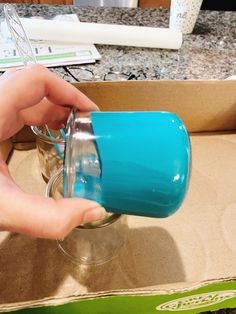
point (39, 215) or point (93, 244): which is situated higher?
point (39, 215)

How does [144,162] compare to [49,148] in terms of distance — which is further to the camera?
[49,148]

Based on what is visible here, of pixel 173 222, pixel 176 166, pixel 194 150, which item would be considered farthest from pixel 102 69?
pixel 176 166

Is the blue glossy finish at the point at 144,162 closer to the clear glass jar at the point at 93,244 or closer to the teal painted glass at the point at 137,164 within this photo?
the teal painted glass at the point at 137,164

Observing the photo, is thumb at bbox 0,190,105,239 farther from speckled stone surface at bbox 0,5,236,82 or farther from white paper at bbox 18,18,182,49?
white paper at bbox 18,18,182,49

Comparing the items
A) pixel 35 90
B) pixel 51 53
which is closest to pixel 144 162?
pixel 35 90

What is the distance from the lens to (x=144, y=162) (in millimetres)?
319

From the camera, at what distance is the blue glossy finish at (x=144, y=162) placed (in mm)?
320

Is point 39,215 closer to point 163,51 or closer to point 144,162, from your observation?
point 144,162

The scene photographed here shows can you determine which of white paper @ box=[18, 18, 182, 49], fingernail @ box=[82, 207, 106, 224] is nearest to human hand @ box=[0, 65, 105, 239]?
fingernail @ box=[82, 207, 106, 224]

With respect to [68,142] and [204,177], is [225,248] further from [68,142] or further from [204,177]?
[68,142]

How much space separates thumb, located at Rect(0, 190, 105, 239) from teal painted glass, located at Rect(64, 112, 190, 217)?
3 centimetres

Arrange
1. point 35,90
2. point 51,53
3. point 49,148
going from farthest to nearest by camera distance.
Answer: point 51,53
point 49,148
point 35,90

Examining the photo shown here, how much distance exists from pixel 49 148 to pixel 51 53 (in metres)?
0.29

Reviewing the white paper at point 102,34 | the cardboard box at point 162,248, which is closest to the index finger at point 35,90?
the cardboard box at point 162,248
